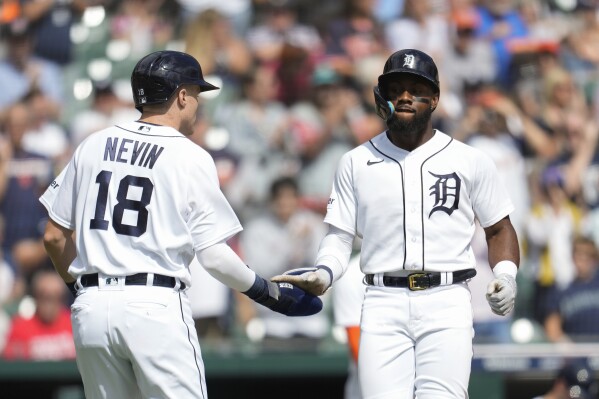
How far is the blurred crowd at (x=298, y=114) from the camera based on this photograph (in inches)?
336

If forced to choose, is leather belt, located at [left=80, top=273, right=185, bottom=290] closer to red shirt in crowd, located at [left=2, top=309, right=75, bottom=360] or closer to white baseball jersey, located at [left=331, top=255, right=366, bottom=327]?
white baseball jersey, located at [left=331, top=255, right=366, bottom=327]

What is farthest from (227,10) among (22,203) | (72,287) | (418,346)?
(418,346)

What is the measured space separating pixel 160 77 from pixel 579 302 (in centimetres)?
497

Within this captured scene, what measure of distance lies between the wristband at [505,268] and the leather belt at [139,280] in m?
1.41

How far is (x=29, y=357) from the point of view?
8.05 meters

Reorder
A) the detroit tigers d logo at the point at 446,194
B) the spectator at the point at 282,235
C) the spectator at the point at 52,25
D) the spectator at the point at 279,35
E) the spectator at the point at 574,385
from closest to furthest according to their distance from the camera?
1. the detroit tigers d logo at the point at 446,194
2. the spectator at the point at 574,385
3. the spectator at the point at 282,235
4. the spectator at the point at 279,35
5. the spectator at the point at 52,25

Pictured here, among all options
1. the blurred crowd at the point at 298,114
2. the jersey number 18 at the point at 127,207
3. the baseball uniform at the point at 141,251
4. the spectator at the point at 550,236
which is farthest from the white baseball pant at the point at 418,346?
the spectator at the point at 550,236

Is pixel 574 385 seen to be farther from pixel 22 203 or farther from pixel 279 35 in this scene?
pixel 279 35

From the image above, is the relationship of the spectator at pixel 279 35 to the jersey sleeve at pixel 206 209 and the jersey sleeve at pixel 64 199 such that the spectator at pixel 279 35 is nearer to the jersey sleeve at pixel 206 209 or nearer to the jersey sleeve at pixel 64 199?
the jersey sleeve at pixel 64 199

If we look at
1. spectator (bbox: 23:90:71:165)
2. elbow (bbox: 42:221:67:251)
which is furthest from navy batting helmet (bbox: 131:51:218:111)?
spectator (bbox: 23:90:71:165)

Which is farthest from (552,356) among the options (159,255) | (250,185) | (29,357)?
(159,255)

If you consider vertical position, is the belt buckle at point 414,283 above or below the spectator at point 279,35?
below

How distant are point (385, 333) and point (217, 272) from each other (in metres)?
0.77

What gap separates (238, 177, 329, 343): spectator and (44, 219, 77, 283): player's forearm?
4.00 metres
